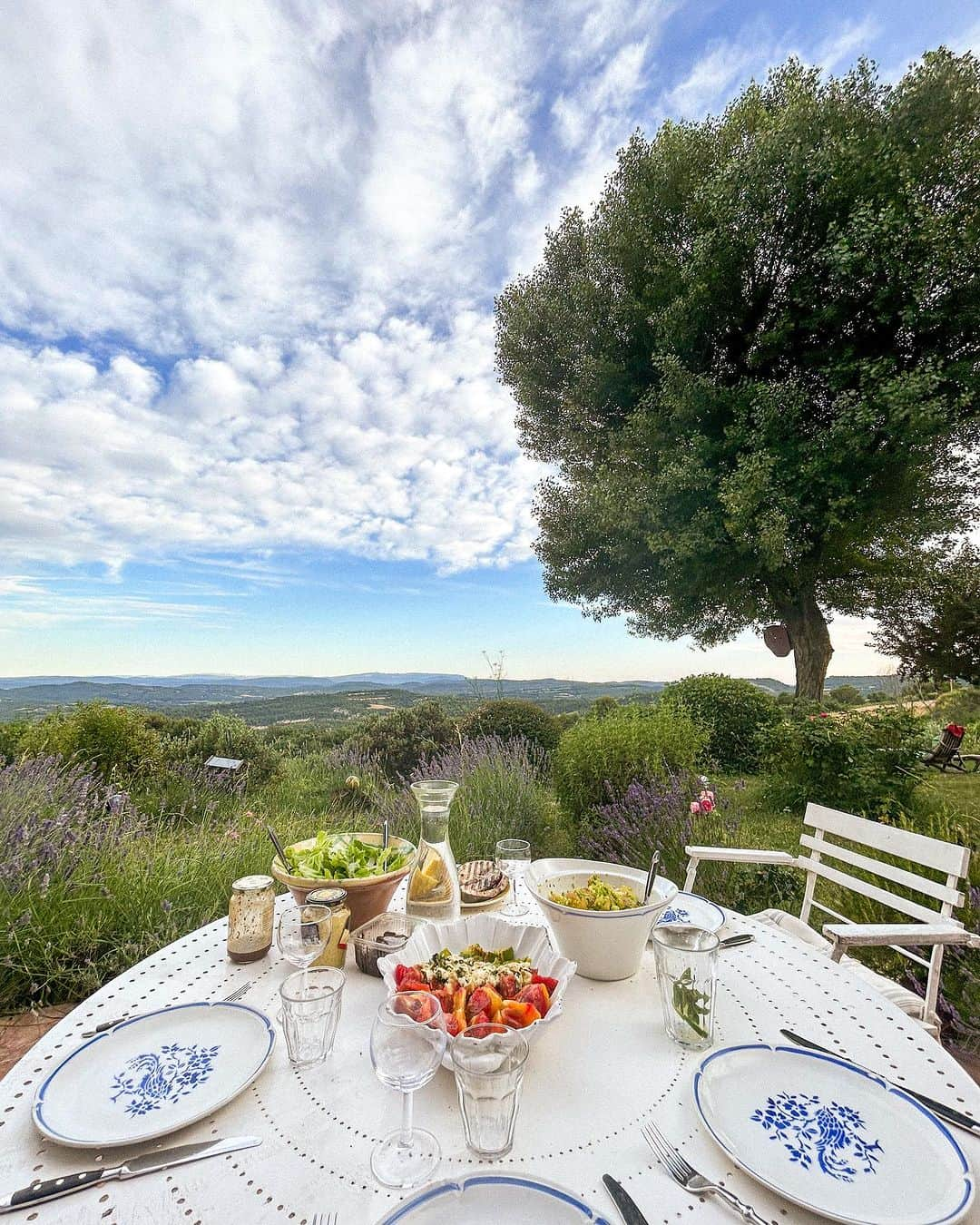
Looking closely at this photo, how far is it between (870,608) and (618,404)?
19.4 ft

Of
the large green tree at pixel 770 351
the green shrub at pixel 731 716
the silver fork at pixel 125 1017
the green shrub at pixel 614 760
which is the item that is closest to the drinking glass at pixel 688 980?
the silver fork at pixel 125 1017

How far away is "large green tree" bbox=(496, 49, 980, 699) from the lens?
6895 millimetres

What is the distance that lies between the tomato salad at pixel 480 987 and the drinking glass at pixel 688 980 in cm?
22

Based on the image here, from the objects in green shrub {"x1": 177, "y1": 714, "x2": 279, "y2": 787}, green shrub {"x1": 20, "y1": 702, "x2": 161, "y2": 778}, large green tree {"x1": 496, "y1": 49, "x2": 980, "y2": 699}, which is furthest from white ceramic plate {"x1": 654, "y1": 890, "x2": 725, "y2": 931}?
large green tree {"x1": 496, "y1": 49, "x2": 980, "y2": 699}

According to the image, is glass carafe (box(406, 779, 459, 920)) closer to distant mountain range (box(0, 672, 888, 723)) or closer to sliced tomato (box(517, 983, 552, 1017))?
sliced tomato (box(517, 983, 552, 1017))

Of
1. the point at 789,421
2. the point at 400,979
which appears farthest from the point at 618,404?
the point at 400,979

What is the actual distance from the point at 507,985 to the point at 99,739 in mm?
6172

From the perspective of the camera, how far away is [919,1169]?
738 mm

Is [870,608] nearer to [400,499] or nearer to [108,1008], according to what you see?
[400,499]

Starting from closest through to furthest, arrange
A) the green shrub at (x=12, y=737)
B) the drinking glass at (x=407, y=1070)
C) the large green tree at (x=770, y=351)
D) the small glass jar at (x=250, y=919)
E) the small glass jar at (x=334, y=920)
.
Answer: the drinking glass at (x=407, y=1070)
the small glass jar at (x=334, y=920)
the small glass jar at (x=250, y=919)
the green shrub at (x=12, y=737)
the large green tree at (x=770, y=351)

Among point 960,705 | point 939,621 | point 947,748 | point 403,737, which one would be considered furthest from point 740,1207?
point 960,705

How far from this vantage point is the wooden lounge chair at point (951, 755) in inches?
316

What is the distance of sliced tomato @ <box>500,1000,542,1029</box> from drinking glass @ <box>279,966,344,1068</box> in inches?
11.8

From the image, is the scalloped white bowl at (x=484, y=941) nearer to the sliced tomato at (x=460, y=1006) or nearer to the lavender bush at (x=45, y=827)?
the sliced tomato at (x=460, y=1006)
